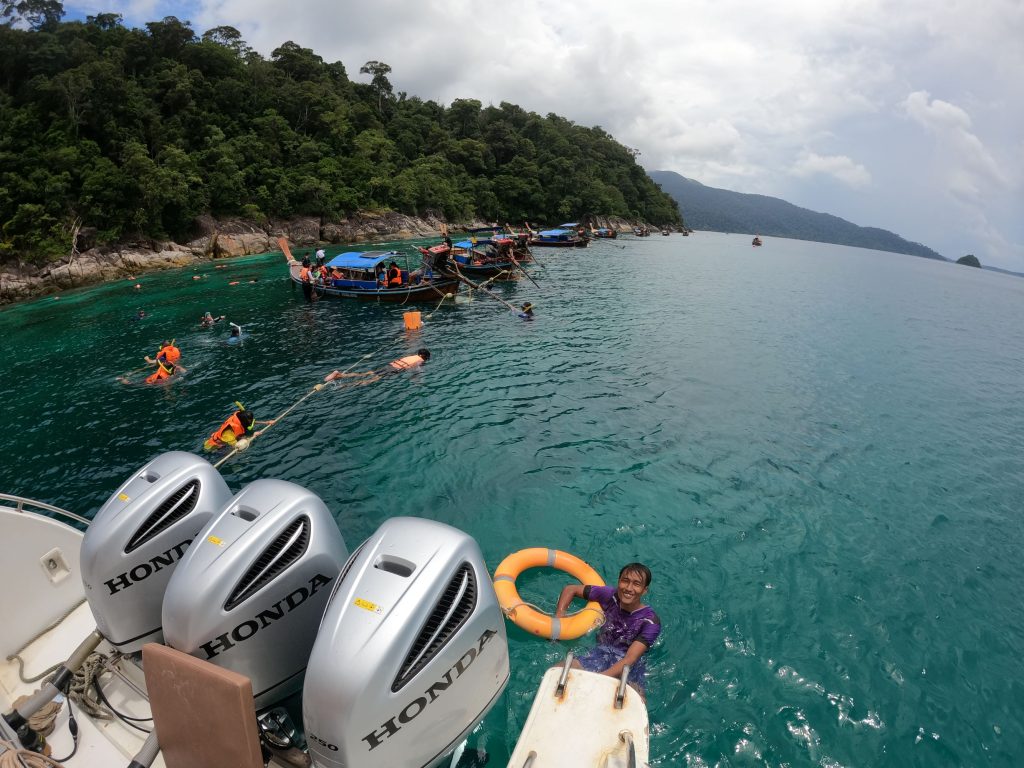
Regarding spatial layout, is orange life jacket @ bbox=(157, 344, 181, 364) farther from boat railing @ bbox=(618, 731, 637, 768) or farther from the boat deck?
boat railing @ bbox=(618, 731, 637, 768)

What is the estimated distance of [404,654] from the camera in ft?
8.84

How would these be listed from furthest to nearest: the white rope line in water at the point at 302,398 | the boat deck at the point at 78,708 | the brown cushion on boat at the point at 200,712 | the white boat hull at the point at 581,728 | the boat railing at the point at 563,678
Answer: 1. the white rope line in water at the point at 302,398
2. the boat railing at the point at 563,678
3. the boat deck at the point at 78,708
4. the white boat hull at the point at 581,728
5. the brown cushion on boat at the point at 200,712

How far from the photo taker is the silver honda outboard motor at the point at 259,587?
2941mm

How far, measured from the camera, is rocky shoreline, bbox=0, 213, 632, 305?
3233 centimetres

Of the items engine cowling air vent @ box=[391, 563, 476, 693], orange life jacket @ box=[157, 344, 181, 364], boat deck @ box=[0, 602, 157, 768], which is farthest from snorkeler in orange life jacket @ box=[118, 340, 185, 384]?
engine cowling air vent @ box=[391, 563, 476, 693]

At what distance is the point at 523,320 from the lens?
2375 centimetres

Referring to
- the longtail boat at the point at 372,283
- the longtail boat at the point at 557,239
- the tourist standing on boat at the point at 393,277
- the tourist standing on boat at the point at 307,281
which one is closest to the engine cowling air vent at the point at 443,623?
the longtail boat at the point at 372,283

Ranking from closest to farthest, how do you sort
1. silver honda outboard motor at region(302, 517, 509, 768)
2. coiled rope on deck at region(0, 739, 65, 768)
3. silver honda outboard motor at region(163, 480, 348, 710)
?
1. coiled rope on deck at region(0, 739, 65, 768)
2. silver honda outboard motor at region(302, 517, 509, 768)
3. silver honda outboard motor at region(163, 480, 348, 710)

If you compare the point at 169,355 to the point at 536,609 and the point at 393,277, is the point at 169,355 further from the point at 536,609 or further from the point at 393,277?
the point at 536,609

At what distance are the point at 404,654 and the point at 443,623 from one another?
29 centimetres

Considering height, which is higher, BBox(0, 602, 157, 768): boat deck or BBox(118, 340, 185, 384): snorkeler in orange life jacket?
BBox(0, 602, 157, 768): boat deck

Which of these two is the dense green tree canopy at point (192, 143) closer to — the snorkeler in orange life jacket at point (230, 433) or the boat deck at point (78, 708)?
the snorkeler in orange life jacket at point (230, 433)

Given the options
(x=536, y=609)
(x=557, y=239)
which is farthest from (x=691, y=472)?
(x=557, y=239)

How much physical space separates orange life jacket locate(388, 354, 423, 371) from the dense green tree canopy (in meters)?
34.8
